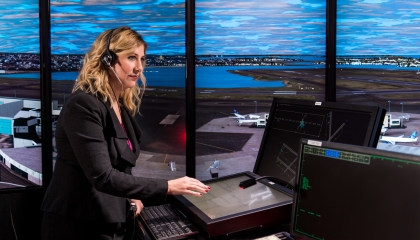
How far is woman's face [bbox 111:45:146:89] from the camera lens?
1.65 metres

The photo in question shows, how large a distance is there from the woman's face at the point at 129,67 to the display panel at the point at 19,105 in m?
1.78

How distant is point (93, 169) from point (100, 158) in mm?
44

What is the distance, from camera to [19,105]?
3.20m

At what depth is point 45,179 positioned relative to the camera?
10.5ft

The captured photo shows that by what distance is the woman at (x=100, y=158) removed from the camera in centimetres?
144

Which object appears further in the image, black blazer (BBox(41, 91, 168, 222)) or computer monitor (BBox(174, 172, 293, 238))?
black blazer (BBox(41, 91, 168, 222))

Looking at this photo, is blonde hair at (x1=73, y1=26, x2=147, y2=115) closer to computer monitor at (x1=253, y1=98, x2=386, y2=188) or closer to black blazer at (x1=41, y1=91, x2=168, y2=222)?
black blazer at (x1=41, y1=91, x2=168, y2=222)

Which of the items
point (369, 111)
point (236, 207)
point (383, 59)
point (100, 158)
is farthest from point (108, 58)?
point (383, 59)

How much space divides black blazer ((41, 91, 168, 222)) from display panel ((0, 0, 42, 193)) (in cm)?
177

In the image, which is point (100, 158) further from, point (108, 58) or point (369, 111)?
point (369, 111)

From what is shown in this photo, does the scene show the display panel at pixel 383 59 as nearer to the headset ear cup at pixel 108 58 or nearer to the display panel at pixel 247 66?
the display panel at pixel 247 66

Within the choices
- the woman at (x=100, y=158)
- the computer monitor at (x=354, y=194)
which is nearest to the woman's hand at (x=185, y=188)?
the woman at (x=100, y=158)

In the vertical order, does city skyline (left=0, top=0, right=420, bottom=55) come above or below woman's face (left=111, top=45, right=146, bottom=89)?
above

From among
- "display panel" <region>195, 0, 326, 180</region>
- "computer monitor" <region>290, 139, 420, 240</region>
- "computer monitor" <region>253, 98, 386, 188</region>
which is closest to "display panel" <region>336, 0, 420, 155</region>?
"display panel" <region>195, 0, 326, 180</region>
